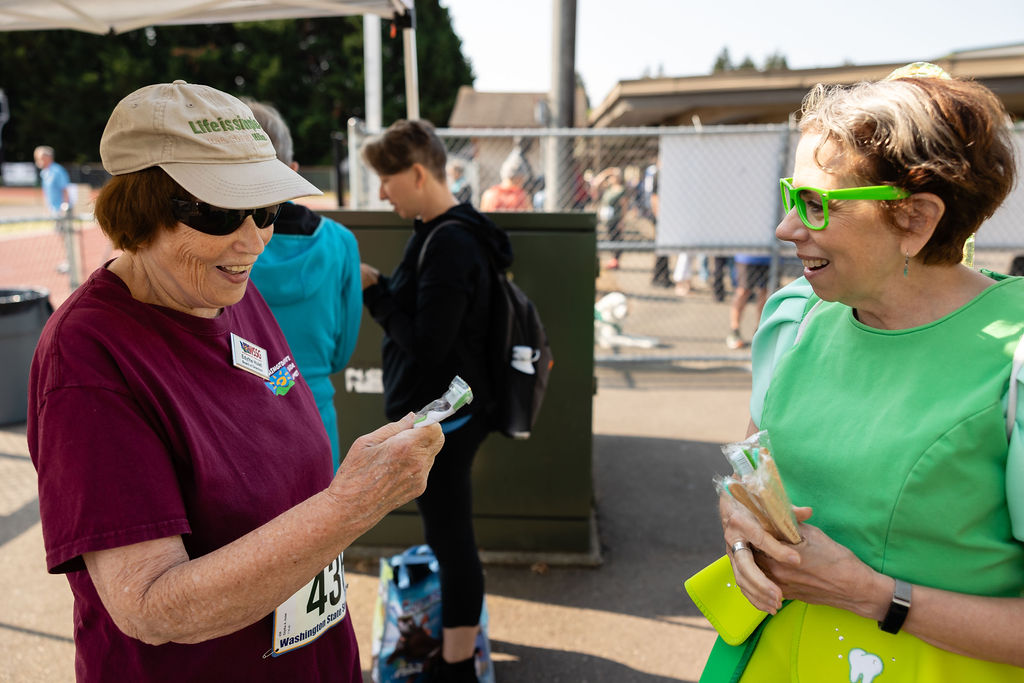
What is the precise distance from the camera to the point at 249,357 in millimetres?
1509

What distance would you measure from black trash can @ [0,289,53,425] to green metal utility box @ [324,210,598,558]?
3.65 m

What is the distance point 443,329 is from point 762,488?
1.49 meters

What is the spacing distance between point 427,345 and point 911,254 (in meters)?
1.61

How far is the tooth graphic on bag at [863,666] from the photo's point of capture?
1.35 m

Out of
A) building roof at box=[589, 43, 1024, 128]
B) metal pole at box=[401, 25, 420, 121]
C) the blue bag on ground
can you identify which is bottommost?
the blue bag on ground

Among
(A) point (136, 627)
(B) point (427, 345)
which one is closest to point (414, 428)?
(A) point (136, 627)

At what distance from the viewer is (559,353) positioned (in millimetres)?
3727

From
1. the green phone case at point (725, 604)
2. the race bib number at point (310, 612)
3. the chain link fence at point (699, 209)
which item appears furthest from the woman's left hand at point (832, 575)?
the chain link fence at point (699, 209)

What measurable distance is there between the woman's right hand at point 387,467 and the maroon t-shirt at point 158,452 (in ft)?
0.86

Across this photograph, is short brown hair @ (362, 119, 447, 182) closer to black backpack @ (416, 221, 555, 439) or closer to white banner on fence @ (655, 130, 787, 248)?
black backpack @ (416, 221, 555, 439)

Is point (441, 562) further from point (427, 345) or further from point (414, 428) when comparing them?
point (414, 428)

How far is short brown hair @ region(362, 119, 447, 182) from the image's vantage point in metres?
2.71

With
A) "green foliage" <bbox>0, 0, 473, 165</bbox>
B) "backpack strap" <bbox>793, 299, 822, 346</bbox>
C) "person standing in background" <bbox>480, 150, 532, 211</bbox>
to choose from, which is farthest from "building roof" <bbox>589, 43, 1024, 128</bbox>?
"green foliage" <bbox>0, 0, 473, 165</bbox>

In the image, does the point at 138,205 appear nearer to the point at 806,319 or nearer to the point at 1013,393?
the point at 806,319
